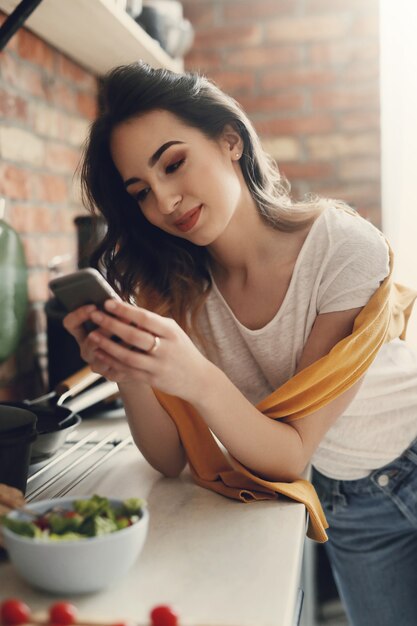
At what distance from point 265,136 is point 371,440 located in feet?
4.25

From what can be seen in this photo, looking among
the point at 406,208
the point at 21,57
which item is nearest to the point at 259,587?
the point at 21,57

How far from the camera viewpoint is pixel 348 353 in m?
0.98

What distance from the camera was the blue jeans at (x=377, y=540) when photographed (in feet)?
4.13

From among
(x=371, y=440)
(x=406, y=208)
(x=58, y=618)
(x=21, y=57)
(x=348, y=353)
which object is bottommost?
(x=371, y=440)

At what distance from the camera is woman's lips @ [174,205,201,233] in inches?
43.7

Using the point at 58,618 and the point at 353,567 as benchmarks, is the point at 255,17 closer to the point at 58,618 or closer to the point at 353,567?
the point at 353,567

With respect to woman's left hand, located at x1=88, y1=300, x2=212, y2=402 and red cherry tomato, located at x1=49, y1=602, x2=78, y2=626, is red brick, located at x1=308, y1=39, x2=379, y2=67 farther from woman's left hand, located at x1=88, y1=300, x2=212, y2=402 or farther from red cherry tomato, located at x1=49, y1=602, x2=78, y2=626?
red cherry tomato, located at x1=49, y1=602, x2=78, y2=626

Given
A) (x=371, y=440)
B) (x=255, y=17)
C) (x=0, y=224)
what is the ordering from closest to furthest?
1. (x=371, y=440)
2. (x=0, y=224)
3. (x=255, y=17)

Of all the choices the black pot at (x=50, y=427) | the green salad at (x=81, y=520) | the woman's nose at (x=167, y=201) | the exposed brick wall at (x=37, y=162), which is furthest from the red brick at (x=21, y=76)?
the green salad at (x=81, y=520)

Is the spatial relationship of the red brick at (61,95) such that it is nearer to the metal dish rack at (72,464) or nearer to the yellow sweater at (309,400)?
the metal dish rack at (72,464)

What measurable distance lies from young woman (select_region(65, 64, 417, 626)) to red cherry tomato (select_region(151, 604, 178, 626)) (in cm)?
30

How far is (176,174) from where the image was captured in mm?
1095

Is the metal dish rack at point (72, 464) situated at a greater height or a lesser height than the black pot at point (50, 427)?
lesser

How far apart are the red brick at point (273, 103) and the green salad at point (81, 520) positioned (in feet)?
5.74
